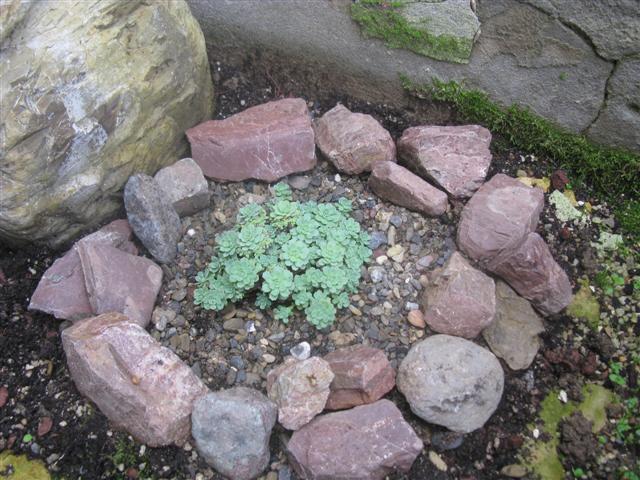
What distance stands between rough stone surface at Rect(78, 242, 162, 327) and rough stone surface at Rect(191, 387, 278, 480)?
543 millimetres

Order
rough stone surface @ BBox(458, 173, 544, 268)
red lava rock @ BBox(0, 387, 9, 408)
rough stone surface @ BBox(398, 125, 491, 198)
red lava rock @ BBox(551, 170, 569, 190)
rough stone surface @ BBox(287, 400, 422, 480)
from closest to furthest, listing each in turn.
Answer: rough stone surface @ BBox(287, 400, 422, 480)
red lava rock @ BBox(0, 387, 9, 408)
rough stone surface @ BBox(458, 173, 544, 268)
rough stone surface @ BBox(398, 125, 491, 198)
red lava rock @ BBox(551, 170, 569, 190)

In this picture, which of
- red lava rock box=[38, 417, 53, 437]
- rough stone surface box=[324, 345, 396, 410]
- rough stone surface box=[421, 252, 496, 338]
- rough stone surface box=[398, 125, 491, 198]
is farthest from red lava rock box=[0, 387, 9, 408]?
rough stone surface box=[398, 125, 491, 198]

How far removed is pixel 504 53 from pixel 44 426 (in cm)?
282

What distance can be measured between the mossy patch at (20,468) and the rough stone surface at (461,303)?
1.73 metres

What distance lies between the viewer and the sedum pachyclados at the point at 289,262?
266 cm

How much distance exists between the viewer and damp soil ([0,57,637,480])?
96.5 inches

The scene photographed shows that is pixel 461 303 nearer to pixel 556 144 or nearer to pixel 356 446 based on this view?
pixel 356 446

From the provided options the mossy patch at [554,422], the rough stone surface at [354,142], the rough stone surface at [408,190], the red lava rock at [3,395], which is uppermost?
the rough stone surface at [354,142]

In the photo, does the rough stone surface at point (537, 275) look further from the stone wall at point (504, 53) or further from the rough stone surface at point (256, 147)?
the rough stone surface at point (256, 147)

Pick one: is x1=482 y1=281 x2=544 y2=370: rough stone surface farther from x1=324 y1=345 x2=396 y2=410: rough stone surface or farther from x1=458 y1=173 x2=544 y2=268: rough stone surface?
x1=324 y1=345 x2=396 y2=410: rough stone surface

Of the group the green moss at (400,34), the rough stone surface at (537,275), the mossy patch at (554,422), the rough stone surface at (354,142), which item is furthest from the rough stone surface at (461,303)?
the green moss at (400,34)

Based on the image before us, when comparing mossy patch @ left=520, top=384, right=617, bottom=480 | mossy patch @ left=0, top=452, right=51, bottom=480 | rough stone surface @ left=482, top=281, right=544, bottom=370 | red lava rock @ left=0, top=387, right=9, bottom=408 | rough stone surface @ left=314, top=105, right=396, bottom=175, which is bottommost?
mossy patch @ left=520, top=384, right=617, bottom=480

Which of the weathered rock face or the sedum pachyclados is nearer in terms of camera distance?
the weathered rock face

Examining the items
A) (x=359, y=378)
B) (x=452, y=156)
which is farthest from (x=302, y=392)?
(x=452, y=156)
